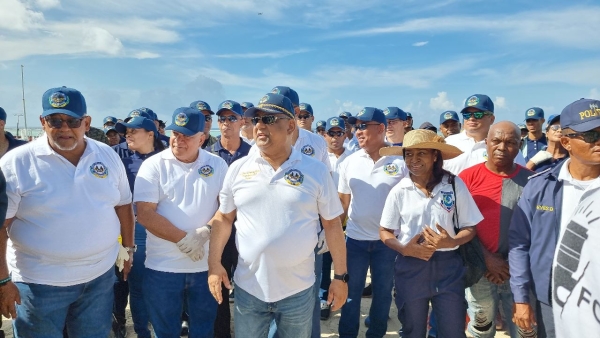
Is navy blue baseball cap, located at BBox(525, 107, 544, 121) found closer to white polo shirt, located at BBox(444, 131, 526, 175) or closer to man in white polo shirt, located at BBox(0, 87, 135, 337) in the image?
white polo shirt, located at BBox(444, 131, 526, 175)

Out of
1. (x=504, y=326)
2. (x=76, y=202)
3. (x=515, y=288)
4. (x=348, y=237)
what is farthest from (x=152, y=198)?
(x=504, y=326)

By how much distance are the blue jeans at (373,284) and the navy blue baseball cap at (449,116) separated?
4.69 meters

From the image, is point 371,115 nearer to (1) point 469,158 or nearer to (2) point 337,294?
(1) point 469,158

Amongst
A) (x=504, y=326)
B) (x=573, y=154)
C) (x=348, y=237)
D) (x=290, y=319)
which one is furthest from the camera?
(x=504, y=326)

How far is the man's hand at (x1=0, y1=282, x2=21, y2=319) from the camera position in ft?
8.12

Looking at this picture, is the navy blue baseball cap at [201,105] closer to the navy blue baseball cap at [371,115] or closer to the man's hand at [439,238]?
the navy blue baseball cap at [371,115]

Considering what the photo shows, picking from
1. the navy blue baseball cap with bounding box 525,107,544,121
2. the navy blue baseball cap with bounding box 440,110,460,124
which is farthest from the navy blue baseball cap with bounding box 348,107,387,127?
the navy blue baseball cap with bounding box 525,107,544,121

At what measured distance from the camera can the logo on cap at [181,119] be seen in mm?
3330

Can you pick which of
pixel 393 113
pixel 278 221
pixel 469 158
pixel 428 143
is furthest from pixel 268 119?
pixel 393 113

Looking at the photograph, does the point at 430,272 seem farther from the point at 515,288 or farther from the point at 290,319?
the point at 290,319

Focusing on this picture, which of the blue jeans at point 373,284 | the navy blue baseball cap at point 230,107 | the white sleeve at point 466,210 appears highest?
the navy blue baseball cap at point 230,107

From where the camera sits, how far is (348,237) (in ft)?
13.3

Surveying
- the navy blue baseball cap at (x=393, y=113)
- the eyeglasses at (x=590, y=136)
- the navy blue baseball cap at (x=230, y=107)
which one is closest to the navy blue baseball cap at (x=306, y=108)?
the navy blue baseball cap at (x=393, y=113)

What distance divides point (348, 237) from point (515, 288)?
1.74 m
